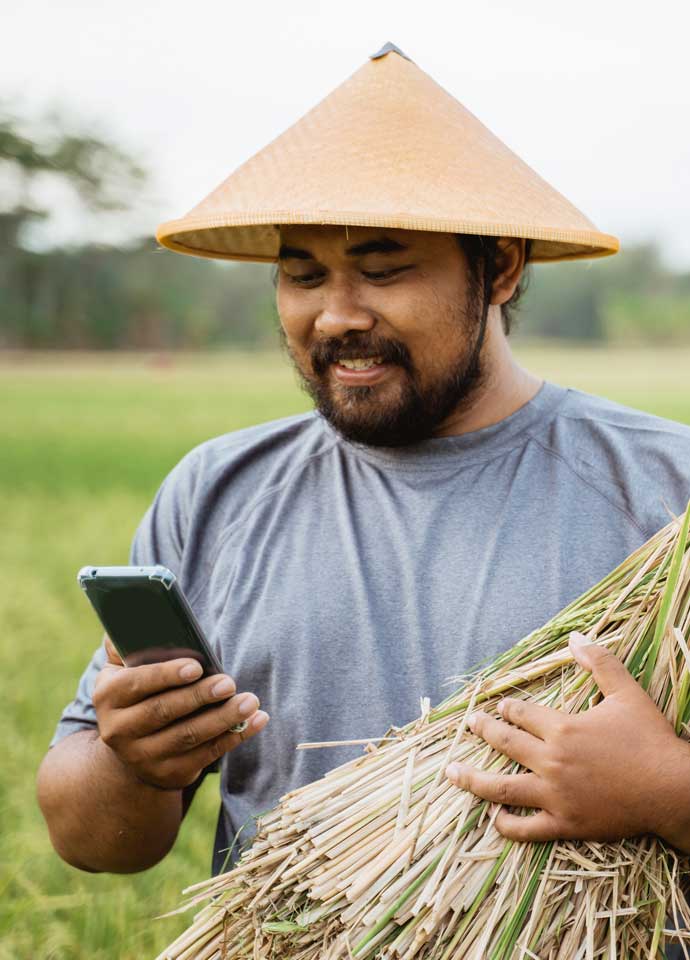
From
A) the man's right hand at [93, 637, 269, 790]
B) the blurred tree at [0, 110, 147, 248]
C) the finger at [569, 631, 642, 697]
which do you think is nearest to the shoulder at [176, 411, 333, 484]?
the man's right hand at [93, 637, 269, 790]

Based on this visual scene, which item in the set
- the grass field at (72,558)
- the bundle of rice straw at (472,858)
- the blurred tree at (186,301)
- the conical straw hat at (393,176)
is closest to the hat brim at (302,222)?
the conical straw hat at (393,176)

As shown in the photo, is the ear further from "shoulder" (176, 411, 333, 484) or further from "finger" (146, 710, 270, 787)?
"finger" (146, 710, 270, 787)

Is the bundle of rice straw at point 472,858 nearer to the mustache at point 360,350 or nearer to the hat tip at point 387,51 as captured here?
the mustache at point 360,350

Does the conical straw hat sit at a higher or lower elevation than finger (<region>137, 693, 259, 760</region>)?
higher

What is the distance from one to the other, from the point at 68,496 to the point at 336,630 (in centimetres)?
952

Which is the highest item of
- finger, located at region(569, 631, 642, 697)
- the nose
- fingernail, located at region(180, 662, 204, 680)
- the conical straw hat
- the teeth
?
the conical straw hat

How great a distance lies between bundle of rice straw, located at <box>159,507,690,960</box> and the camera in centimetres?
141

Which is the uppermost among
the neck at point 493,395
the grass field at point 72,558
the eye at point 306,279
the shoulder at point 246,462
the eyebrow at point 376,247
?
the eyebrow at point 376,247

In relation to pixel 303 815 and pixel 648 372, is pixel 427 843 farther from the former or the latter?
pixel 648 372

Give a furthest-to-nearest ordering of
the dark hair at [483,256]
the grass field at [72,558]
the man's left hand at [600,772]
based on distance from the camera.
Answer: the grass field at [72,558] → the dark hair at [483,256] → the man's left hand at [600,772]

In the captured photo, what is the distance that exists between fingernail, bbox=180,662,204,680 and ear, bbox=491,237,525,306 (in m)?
0.94

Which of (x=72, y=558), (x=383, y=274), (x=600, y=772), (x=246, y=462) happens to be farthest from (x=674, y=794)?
(x=72, y=558)

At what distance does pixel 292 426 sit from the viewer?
2203 millimetres

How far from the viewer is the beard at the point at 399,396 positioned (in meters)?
1.91
